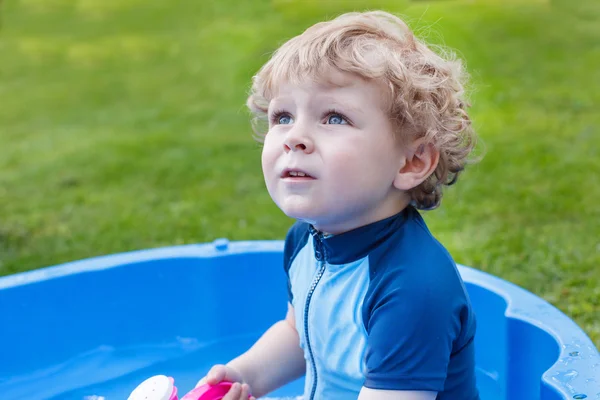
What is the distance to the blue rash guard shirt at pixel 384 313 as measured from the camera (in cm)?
133

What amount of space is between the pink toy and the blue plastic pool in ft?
1.98

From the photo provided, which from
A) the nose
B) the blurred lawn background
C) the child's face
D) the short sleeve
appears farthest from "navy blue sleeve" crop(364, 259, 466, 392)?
the blurred lawn background

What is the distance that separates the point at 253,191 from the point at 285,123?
217 centimetres

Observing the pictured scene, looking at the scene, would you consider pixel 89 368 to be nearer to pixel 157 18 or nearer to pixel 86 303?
pixel 86 303

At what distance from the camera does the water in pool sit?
214 centimetres

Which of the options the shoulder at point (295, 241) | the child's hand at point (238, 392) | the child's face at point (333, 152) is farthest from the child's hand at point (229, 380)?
the child's face at point (333, 152)

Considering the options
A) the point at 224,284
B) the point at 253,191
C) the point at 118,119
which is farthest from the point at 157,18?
the point at 224,284

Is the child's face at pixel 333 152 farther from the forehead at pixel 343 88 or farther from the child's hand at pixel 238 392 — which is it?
the child's hand at pixel 238 392

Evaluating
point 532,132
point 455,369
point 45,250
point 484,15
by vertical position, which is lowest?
point 455,369

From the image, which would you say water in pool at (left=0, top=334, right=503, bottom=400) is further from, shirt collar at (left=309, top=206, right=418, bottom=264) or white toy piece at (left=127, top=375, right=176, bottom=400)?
shirt collar at (left=309, top=206, right=418, bottom=264)

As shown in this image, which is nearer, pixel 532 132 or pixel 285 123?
pixel 285 123

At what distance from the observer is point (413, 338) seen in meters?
1.32

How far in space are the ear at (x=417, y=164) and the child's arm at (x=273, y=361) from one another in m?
0.46

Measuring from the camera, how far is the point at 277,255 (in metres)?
2.34
